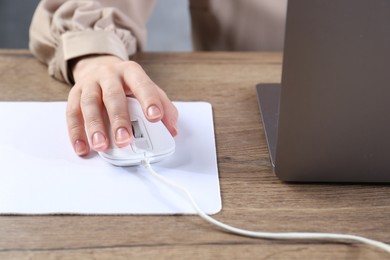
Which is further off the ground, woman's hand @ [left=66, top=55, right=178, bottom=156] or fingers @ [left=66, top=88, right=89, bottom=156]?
woman's hand @ [left=66, top=55, right=178, bottom=156]

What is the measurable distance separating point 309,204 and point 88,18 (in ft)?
1.47

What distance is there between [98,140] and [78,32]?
27cm

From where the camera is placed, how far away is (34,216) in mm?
521

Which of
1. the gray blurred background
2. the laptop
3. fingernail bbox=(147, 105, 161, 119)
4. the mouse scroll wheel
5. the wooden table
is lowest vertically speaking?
the gray blurred background

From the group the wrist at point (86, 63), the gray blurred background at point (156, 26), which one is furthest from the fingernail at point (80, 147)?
the gray blurred background at point (156, 26)

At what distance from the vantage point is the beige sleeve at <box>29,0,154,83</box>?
31.0 inches

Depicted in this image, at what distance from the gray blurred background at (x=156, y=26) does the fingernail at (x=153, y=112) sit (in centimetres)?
123

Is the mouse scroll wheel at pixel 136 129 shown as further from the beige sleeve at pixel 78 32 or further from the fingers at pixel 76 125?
the beige sleeve at pixel 78 32

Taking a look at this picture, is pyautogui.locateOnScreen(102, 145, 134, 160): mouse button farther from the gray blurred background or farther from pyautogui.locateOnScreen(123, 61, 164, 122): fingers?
the gray blurred background

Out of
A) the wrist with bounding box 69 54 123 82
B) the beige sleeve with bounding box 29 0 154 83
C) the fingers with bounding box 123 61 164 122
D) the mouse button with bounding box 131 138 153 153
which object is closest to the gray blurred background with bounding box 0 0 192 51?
the beige sleeve with bounding box 29 0 154 83

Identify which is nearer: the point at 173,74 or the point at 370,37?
the point at 370,37

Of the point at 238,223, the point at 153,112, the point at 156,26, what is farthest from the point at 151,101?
the point at 156,26

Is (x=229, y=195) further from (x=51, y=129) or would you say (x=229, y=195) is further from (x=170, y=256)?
(x=51, y=129)

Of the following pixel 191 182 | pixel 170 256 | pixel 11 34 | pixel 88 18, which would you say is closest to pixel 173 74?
pixel 88 18
